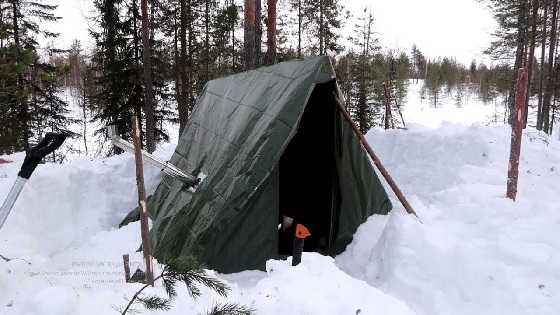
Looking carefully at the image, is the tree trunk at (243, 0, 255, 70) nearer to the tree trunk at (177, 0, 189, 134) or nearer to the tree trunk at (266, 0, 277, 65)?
the tree trunk at (266, 0, 277, 65)

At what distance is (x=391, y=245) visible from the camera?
14.6 feet

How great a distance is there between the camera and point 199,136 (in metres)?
6.39

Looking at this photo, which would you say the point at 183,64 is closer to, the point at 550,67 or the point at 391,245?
the point at 391,245

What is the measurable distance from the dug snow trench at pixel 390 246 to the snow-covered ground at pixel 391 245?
0.6 inches

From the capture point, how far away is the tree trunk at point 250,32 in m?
9.48

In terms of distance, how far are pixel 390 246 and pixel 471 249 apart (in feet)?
2.87

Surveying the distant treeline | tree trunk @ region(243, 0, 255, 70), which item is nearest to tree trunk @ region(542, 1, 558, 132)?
the distant treeline

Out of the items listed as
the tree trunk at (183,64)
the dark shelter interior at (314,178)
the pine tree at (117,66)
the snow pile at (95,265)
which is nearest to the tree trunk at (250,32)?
the snow pile at (95,265)

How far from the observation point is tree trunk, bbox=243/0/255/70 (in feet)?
31.1

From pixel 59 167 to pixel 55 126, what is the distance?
43.0 feet

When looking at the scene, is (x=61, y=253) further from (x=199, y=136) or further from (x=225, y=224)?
(x=225, y=224)

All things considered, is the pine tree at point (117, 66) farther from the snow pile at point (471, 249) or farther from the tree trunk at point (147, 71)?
the snow pile at point (471, 249)

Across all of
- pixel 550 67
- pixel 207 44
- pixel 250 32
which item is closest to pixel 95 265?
pixel 250 32

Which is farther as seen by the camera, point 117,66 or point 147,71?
point 117,66
